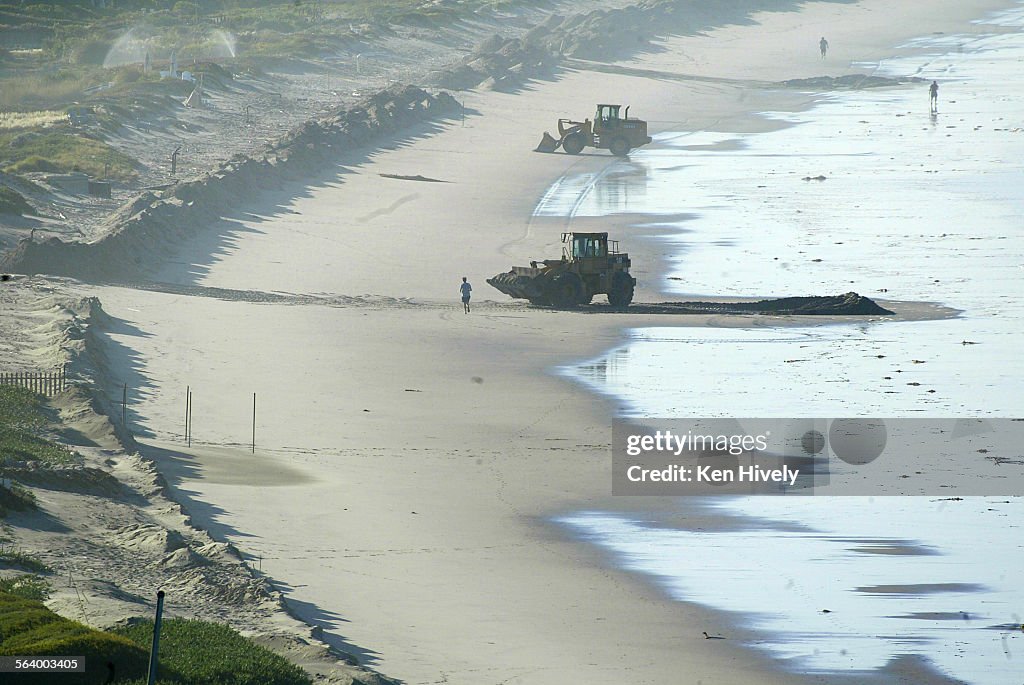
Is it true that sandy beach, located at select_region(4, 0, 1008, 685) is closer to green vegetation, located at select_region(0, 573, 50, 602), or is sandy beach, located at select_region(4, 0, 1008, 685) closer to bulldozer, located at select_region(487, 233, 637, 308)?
bulldozer, located at select_region(487, 233, 637, 308)

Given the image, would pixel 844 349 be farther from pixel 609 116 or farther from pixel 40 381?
pixel 609 116

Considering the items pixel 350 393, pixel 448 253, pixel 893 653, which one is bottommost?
pixel 893 653

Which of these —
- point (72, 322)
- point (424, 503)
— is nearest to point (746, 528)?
point (424, 503)

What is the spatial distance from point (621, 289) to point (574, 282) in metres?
1.20

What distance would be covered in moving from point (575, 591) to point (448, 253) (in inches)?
1082

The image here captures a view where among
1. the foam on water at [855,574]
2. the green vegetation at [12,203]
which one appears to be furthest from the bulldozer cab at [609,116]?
the foam on water at [855,574]

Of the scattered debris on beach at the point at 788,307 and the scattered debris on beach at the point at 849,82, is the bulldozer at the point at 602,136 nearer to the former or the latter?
the scattered debris on beach at the point at 849,82

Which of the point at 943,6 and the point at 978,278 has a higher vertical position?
the point at 943,6

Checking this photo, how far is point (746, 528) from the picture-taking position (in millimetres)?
24016

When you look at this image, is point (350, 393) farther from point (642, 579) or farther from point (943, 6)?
point (943, 6)

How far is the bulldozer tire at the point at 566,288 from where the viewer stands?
41.4 m

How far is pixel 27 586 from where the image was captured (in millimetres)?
18188

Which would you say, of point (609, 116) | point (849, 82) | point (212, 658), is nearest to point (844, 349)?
point (212, 658)

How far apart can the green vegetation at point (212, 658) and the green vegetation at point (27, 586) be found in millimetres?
1349
